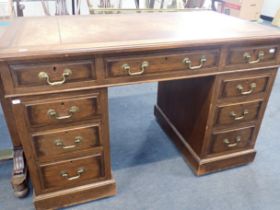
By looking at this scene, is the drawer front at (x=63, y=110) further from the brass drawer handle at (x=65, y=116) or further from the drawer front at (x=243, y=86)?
the drawer front at (x=243, y=86)

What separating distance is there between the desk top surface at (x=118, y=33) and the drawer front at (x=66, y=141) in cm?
37

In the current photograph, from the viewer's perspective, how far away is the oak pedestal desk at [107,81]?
3.18ft

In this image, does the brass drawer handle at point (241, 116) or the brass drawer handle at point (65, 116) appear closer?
the brass drawer handle at point (65, 116)

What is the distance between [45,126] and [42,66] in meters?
0.28

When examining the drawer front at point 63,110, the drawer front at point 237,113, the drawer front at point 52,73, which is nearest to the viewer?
the drawer front at point 52,73

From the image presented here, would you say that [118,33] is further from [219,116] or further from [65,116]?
[219,116]

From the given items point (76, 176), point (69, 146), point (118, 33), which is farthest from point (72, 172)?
point (118, 33)

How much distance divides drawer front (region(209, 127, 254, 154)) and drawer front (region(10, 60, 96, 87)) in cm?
83

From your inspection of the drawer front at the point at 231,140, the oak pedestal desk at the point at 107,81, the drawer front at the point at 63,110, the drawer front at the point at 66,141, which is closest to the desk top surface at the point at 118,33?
the oak pedestal desk at the point at 107,81

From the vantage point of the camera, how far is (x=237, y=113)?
1393mm

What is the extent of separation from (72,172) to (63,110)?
0.37 m

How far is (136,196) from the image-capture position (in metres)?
1.39

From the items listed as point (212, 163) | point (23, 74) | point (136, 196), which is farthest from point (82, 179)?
point (212, 163)

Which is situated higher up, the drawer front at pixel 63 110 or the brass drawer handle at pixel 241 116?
the drawer front at pixel 63 110
